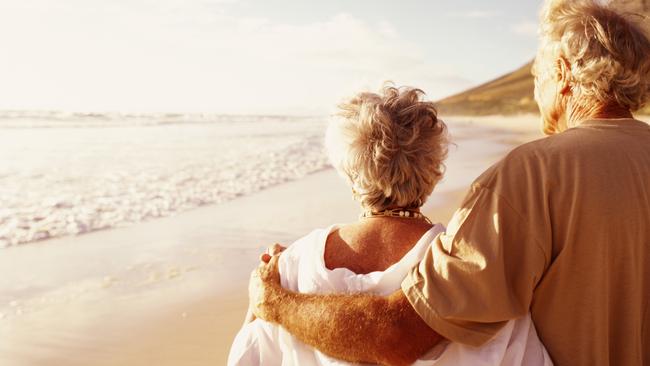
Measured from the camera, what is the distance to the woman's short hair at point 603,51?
1.61 metres

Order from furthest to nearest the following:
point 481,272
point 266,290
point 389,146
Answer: point 266,290
point 389,146
point 481,272

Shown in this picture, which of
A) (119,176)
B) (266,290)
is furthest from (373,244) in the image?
(119,176)

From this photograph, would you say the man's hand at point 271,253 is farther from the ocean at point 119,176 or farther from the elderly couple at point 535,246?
the ocean at point 119,176

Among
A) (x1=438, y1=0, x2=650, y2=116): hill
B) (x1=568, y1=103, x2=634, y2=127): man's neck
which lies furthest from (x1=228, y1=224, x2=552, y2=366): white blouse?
(x1=438, y1=0, x2=650, y2=116): hill

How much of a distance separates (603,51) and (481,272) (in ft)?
2.11

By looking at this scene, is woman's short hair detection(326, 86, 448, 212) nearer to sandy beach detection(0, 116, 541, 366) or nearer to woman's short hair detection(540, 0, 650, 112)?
woman's short hair detection(540, 0, 650, 112)

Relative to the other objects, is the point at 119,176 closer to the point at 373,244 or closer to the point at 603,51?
the point at 373,244

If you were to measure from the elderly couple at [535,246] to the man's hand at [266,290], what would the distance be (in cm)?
9

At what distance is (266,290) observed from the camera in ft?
6.64

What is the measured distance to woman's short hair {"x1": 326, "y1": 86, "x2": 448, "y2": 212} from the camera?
189 cm

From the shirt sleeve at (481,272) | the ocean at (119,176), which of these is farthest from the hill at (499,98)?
the shirt sleeve at (481,272)

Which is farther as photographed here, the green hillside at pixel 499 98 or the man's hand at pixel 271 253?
the green hillside at pixel 499 98

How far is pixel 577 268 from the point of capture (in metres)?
1.59

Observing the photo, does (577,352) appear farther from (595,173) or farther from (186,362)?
(186,362)
